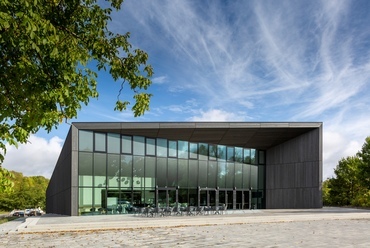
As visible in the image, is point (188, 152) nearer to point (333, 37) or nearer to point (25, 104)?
point (333, 37)

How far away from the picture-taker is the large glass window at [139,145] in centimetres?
2792

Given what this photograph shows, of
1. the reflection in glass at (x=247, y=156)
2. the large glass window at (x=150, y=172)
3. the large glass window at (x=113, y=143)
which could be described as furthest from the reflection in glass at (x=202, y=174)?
the large glass window at (x=113, y=143)

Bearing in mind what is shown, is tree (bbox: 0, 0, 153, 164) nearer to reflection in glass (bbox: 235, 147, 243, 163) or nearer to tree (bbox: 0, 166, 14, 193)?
tree (bbox: 0, 166, 14, 193)

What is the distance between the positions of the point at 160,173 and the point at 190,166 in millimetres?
3036

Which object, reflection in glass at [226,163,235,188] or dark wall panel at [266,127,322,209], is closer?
dark wall panel at [266,127,322,209]

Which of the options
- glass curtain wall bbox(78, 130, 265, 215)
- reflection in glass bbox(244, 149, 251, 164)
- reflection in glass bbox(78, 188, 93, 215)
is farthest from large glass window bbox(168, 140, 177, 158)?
reflection in glass bbox(244, 149, 251, 164)

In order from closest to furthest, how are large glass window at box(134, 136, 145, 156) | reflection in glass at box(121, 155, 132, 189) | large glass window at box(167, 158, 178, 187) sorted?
reflection in glass at box(121, 155, 132, 189), large glass window at box(134, 136, 145, 156), large glass window at box(167, 158, 178, 187)

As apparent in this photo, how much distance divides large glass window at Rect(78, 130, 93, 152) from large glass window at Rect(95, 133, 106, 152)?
395 millimetres

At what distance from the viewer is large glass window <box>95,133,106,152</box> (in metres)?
26.1

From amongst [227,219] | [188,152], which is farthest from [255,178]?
[227,219]

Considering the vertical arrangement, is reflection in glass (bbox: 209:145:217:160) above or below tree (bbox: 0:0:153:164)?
below

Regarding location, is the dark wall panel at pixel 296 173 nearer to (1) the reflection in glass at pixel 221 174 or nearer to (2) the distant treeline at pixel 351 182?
(1) the reflection in glass at pixel 221 174

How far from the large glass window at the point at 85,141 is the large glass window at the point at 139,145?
144 inches

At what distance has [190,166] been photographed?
100 ft
